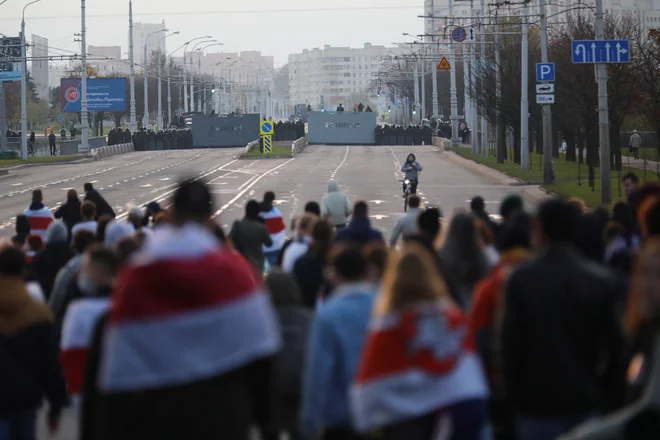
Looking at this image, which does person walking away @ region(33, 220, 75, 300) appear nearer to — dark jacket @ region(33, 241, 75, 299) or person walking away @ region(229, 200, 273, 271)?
dark jacket @ region(33, 241, 75, 299)

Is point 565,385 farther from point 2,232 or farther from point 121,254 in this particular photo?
point 2,232

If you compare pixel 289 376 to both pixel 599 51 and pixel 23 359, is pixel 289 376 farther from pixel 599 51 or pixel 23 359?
pixel 599 51

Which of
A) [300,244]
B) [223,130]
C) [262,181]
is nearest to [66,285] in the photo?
[300,244]

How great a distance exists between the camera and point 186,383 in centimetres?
484

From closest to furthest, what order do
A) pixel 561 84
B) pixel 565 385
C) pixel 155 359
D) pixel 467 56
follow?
pixel 155 359
pixel 565 385
pixel 561 84
pixel 467 56

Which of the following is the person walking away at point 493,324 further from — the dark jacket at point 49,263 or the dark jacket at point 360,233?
the dark jacket at point 49,263

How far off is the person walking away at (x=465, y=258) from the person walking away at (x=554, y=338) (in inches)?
92.1

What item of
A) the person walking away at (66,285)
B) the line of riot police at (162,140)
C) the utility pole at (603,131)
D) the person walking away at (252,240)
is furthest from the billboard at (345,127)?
the person walking away at (66,285)

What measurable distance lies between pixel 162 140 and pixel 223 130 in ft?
16.0

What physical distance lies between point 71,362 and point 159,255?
3.24 m

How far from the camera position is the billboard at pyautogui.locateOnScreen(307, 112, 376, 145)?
10638 cm

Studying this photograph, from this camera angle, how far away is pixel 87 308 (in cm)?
760

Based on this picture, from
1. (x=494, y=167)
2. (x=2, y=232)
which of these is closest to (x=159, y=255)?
(x=2, y=232)

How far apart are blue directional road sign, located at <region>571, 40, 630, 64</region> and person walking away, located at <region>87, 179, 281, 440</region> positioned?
27273mm
